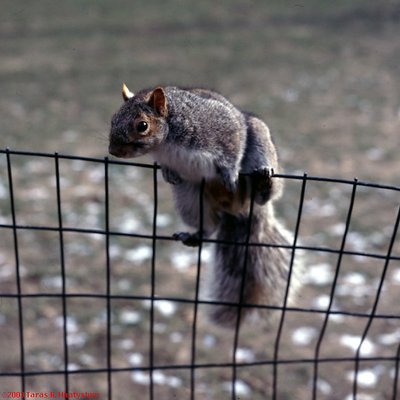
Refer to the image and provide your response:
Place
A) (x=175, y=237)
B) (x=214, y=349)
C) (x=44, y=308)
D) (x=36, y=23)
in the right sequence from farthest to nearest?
1. (x=36, y=23)
2. (x=44, y=308)
3. (x=214, y=349)
4. (x=175, y=237)

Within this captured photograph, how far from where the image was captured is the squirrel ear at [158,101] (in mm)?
2041

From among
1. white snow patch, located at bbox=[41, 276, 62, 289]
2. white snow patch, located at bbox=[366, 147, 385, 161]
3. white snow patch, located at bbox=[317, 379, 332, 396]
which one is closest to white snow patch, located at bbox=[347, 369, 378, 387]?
white snow patch, located at bbox=[317, 379, 332, 396]

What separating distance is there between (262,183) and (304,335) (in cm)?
136

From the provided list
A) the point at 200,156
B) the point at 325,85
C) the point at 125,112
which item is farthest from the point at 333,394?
the point at 325,85

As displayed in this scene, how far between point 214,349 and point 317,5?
Result: 316 inches

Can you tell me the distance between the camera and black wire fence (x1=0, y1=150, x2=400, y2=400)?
9.57ft

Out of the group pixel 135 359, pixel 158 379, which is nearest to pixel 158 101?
pixel 158 379

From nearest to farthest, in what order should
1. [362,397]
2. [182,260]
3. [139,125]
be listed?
[139,125] < [362,397] < [182,260]

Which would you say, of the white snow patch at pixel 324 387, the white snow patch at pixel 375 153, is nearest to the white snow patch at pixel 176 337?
the white snow patch at pixel 324 387

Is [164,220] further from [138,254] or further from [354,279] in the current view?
[354,279]

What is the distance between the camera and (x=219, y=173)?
218 cm

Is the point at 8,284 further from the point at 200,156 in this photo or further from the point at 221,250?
the point at 200,156

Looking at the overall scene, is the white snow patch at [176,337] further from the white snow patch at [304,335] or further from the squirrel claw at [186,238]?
the squirrel claw at [186,238]

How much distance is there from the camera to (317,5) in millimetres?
10227
